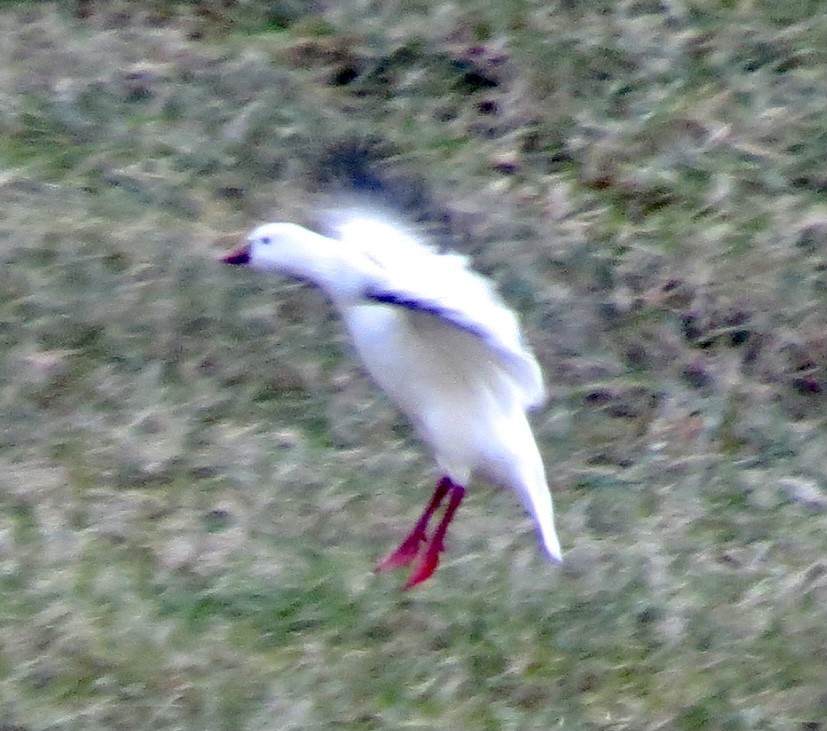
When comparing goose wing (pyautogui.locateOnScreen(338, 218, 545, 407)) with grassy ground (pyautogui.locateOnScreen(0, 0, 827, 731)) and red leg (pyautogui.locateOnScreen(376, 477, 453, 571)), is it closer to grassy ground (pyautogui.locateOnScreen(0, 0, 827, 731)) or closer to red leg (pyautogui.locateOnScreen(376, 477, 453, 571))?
red leg (pyautogui.locateOnScreen(376, 477, 453, 571))

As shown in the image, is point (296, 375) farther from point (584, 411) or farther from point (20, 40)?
point (20, 40)

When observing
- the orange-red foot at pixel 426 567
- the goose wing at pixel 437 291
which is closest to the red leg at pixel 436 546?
the orange-red foot at pixel 426 567

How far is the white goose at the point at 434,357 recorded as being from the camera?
3539mm

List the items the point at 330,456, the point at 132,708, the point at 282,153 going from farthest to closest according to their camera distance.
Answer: the point at 282,153
the point at 330,456
the point at 132,708

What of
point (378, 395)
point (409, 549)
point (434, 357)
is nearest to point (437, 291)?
point (434, 357)

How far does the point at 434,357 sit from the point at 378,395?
132 centimetres

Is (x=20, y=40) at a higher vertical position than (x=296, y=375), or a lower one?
higher

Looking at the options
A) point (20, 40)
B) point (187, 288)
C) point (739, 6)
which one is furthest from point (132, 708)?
point (739, 6)

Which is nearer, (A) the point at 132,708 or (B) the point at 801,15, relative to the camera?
(A) the point at 132,708

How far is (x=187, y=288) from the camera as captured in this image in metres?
5.08

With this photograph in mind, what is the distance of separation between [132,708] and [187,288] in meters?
1.57

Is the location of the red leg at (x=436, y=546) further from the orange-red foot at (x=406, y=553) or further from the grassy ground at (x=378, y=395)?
the grassy ground at (x=378, y=395)

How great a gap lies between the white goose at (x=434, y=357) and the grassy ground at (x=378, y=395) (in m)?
0.47

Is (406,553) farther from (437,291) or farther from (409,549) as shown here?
(437,291)
